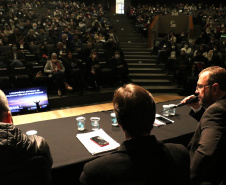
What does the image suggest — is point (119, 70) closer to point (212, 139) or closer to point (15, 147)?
point (212, 139)

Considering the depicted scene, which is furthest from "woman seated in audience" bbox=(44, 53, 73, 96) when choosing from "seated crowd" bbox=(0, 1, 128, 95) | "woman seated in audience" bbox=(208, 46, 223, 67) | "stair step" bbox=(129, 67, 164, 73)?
"woman seated in audience" bbox=(208, 46, 223, 67)

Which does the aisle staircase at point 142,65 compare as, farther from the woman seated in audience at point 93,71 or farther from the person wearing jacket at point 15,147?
the person wearing jacket at point 15,147

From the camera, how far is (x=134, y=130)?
1.03 m

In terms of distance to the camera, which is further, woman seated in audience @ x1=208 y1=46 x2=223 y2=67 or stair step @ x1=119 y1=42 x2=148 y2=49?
stair step @ x1=119 y1=42 x2=148 y2=49

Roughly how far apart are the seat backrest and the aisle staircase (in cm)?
573

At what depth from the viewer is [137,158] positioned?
3.18ft

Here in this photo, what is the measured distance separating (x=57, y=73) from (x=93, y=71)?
3.14 ft

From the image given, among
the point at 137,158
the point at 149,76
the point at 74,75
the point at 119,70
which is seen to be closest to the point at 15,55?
the point at 74,75

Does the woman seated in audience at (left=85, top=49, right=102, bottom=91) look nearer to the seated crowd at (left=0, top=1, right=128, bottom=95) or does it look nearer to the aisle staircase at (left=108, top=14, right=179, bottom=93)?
the seated crowd at (left=0, top=1, right=128, bottom=95)

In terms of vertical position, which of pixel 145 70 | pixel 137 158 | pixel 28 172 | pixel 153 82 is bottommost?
pixel 153 82

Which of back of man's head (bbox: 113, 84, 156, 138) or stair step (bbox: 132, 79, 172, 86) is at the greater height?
back of man's head (bbox: 113, 84, 156, 138)

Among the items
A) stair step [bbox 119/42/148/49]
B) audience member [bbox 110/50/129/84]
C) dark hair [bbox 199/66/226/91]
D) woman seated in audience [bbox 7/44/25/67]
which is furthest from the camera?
stair step [bbox 119/42/148/49]

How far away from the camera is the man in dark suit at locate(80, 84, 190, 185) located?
0.95 metres

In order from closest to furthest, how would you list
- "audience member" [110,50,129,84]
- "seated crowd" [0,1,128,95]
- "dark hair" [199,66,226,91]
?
"dark hair" [199,66,226,91] < "seated crowd" [0,1,128,95] < "audience member" [110,50,129,84]
